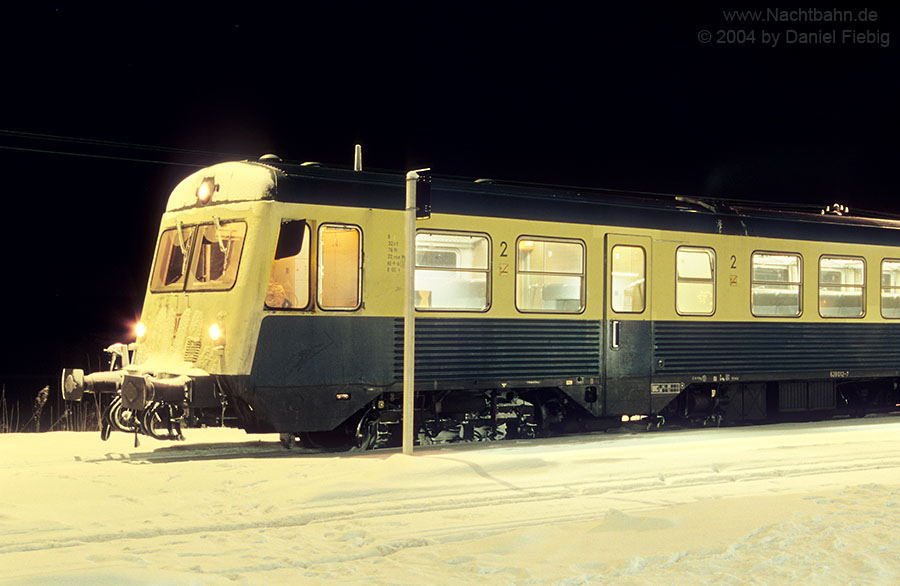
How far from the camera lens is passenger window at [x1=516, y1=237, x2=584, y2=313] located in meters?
13.9

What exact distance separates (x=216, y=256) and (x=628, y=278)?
5.71 meters

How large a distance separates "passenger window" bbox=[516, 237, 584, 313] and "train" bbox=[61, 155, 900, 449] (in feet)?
0.08

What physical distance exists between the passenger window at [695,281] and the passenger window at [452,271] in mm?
3396

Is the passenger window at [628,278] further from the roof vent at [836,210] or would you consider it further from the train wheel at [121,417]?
the train wheel at [121,417]

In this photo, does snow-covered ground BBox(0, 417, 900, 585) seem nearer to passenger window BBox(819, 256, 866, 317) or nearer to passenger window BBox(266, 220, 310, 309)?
passenger window BBox(266, 220, 310, 309)

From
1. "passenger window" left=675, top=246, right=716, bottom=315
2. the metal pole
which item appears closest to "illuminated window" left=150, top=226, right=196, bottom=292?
the metal pole

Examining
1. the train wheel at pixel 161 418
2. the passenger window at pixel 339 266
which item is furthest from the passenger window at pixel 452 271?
the train wheel at pixel 161 418

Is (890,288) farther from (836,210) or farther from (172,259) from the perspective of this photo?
(172,259)

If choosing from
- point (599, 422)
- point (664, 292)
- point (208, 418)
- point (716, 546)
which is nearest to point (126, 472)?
point (208, 418)

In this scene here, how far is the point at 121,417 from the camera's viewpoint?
12.2 metres

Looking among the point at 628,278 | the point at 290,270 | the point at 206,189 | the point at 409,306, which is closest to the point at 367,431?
the point at 409,306

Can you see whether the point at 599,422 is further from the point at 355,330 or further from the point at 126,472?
the point at 126,472

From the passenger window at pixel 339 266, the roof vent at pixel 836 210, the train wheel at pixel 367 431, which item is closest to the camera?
the passenger window at pixel 339 266

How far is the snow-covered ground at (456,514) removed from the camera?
687 cm
